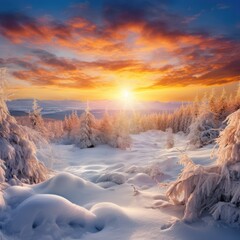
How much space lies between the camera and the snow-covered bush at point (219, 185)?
197 inches

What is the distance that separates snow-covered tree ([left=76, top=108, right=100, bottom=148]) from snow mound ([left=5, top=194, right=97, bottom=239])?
28118 millimetres

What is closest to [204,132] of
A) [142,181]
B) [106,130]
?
[142,181]

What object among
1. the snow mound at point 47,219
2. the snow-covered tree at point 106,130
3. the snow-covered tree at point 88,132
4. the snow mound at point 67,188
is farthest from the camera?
the snow-covered tree at point 106,130

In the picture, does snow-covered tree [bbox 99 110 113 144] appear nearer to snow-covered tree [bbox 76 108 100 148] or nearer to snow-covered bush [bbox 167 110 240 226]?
snow-covered tree [bbox 76 108 100 148]

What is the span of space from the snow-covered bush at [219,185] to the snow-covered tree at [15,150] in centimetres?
532

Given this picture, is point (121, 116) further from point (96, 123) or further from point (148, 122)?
point (148, 122)

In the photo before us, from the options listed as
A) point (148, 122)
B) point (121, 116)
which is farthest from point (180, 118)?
point (121, 116)

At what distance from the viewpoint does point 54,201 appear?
5320mm

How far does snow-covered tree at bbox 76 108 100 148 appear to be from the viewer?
110ft

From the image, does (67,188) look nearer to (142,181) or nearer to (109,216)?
(109,216)

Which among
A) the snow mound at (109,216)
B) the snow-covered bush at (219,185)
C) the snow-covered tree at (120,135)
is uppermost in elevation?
the snow-covered bush at (219,185)

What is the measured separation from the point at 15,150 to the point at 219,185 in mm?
6475

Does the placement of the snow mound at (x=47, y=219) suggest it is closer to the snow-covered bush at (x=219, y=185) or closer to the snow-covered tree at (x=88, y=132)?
the snow-covered bush at (x=219, y=185)

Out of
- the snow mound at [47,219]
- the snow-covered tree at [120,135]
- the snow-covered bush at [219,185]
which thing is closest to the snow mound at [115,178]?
the snow-covered bush at [219,185]
